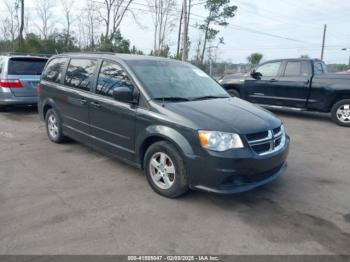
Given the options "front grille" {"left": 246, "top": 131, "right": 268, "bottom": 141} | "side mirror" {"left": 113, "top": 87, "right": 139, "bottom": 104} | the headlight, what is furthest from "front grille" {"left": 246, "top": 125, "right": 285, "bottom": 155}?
"side mirror" {"left": 113, "top": 87, "right": 139, "bottom": 104}

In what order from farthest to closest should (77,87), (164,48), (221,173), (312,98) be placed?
(164,48) → (312,98) → (77,87) → (221,173)

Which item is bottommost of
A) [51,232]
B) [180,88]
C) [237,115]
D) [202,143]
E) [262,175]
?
[51,232]

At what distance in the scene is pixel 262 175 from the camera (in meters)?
3.70

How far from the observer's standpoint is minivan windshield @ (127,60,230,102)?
4.20 meters

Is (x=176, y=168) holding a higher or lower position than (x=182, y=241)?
higher

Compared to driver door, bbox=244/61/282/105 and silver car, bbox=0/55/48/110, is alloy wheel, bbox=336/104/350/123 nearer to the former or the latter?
driver door, bbox=244/61/282/105

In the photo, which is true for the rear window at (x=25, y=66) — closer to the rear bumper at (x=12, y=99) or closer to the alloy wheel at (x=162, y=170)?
the rear bumper at (x=12, y=99)

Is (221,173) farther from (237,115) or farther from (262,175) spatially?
(237,115)

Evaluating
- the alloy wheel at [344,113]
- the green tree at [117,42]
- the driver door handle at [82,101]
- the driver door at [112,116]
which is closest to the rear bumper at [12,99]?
the driver door handle at [82,101]

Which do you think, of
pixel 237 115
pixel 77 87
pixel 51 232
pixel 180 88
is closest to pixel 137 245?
pixel 51 232

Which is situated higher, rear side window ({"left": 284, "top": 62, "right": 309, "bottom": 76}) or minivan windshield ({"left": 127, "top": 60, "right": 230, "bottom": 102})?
rear side window ({"left": 284, "top": 62, "right": 309, "bottom": 76})

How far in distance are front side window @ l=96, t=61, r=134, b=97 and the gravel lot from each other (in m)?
1.19

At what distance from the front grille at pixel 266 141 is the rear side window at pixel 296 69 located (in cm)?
599

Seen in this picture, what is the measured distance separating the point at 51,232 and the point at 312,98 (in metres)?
8.16
